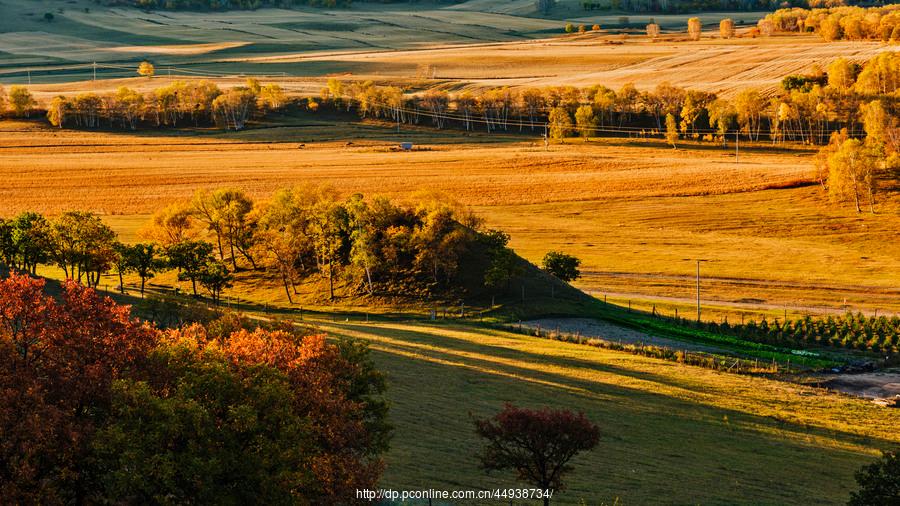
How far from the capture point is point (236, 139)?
182 metres

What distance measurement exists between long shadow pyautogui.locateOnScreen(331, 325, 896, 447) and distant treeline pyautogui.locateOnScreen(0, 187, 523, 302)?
1618 centimetres

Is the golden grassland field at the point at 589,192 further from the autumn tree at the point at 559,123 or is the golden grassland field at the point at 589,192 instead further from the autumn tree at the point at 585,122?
the autumn tree at the point at 585,122

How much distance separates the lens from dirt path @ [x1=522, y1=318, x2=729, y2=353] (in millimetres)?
70875

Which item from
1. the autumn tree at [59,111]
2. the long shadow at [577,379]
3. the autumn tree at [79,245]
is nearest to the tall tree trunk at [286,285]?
the autumn tree at [79,245]

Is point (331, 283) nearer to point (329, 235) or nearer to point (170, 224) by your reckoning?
point (329, 235)

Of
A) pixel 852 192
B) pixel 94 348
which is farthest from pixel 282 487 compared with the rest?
pixel 852 192

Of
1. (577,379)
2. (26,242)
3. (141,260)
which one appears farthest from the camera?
(141,260)

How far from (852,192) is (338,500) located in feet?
353

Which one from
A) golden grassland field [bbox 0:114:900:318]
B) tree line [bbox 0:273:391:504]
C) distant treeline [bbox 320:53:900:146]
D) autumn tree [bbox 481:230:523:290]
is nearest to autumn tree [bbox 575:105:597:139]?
distant treeline [bbox 320:53:900:146]

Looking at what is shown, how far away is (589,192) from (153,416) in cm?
10999

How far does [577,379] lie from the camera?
5734cm

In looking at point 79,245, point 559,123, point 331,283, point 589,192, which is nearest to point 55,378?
point 79,245

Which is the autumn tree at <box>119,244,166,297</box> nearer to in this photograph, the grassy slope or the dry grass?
the grassy slope

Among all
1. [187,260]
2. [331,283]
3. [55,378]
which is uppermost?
[55,378]
